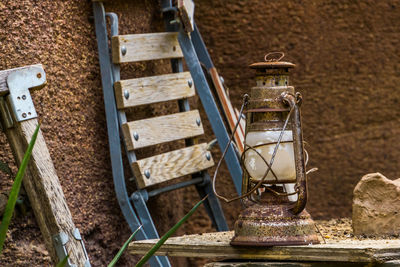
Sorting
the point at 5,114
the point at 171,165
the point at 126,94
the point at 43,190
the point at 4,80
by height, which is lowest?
the point at 171,165

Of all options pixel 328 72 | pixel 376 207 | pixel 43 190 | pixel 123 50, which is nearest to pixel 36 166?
pixel 43 190

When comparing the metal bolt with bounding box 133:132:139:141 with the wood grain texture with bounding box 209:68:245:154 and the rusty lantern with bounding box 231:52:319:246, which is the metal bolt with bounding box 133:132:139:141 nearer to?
the wood grain texture with bounding box 209:68:245:154

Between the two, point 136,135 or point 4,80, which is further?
point 136,135

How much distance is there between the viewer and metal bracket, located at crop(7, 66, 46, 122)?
2.51 m

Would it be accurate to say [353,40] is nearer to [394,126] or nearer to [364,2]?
[364,2]

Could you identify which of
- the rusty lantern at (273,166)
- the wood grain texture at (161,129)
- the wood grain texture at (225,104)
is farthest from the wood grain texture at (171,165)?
the rusty lantern at (273,166)

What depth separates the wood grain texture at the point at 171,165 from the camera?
10.2ft

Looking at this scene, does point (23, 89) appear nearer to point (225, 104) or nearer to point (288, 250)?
point (288, 250)

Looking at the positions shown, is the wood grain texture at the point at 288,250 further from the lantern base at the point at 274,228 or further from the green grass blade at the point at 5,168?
the green grass blade at the point at 5,168

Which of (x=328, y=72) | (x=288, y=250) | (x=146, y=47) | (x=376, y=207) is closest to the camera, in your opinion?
(x=288, y=250)

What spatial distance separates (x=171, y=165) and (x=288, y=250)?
124 centimetres

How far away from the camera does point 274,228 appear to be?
216 centimetres

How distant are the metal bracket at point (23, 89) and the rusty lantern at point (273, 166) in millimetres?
758

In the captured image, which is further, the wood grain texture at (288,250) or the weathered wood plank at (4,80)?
the weathered wood plank at (4,80)
